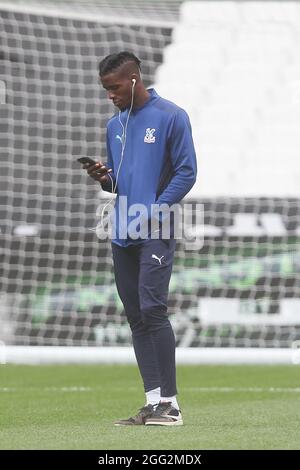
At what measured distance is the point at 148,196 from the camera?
6594 millimetres

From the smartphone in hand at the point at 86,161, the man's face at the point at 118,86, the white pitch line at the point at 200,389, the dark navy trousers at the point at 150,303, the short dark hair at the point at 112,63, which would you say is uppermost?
the short dark hair at the point at 112,63

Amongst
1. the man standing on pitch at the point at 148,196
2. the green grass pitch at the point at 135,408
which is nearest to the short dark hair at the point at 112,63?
the man standing on pitch at the point at 148,196

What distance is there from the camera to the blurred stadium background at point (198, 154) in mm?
14055

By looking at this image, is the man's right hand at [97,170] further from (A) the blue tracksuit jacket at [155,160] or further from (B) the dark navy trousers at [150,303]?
(B) the dark navy trousers at [150,303]

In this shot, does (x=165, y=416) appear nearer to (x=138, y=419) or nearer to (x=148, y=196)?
(x=138, y=419)

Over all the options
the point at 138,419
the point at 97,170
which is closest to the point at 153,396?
the point at 138,419

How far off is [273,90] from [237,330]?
270cm

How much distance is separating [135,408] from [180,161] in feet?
6.09

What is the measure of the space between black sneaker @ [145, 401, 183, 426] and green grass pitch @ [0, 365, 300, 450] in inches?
Result: 3.8

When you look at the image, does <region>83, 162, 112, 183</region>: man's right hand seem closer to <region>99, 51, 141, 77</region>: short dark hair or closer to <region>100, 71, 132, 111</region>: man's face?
<region>100, 71, 132, 111</region>: man's face

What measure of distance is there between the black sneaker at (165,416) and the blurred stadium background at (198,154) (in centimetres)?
734

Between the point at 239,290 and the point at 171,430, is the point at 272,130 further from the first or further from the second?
the point at 171,430

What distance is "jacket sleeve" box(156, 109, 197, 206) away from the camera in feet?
21.5

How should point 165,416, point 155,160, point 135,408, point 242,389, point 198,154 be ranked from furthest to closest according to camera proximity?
point 198,154 < point 242,389 < point 135,408 < point 155,160 < point 165,416
